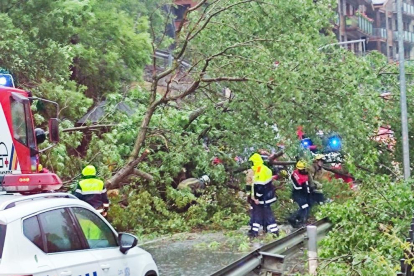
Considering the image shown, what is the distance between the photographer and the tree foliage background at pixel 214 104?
14602mm

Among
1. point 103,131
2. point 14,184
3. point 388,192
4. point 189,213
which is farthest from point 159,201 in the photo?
point 14,184

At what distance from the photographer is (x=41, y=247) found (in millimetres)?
5824

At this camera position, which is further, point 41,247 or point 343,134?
point 343,134

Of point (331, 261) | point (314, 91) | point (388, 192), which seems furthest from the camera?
point (314, 91)

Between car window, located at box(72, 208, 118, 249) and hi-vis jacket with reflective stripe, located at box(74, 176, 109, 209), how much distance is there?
15.9 feet

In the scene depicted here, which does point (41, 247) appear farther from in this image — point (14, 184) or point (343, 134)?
point (343, 134)

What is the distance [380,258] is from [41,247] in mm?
3564

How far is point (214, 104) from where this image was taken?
15984mm

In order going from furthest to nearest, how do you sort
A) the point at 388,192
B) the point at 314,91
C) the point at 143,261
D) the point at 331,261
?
the point at 314,91 → the point at 388,192 → the point at 331,261 → the point at 143,261

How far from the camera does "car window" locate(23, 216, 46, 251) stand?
19.0 ft

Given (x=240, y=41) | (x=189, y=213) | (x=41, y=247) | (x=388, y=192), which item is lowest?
(x=189, y=213)

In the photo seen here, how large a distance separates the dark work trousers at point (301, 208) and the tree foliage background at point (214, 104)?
1027 mm

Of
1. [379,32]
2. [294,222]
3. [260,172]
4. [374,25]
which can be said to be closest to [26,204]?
[260,172]

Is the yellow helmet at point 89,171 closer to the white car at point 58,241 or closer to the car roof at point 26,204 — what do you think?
the white car at point 58,241
